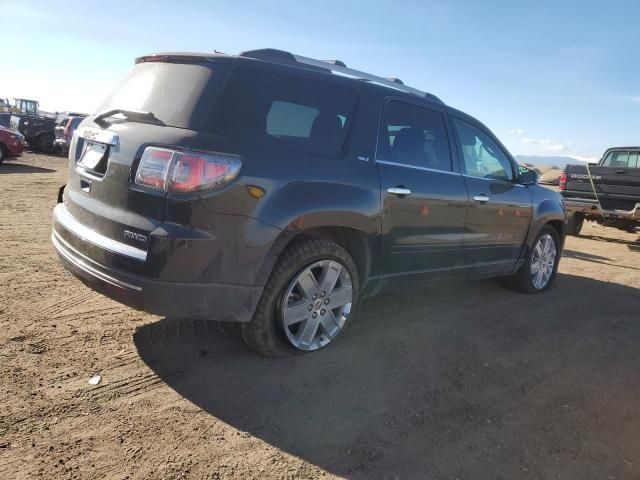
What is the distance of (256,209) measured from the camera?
9.32ft

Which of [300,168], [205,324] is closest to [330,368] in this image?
[205,324]

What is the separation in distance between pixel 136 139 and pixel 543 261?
15.7 feet

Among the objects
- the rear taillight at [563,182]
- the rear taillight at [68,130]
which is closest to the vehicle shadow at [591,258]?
the rear taillight at [563,182]

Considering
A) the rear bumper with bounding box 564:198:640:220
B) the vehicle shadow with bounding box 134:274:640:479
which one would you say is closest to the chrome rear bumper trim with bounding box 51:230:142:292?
the vehicle shadow with bounding box 134:274:640:479

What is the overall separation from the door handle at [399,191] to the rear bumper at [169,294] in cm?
126

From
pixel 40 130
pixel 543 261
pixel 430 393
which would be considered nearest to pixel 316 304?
pixel 430 393

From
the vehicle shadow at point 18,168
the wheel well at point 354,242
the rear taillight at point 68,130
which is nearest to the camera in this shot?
the wheel well at point 354,242

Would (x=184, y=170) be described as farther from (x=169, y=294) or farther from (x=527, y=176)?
(x=527, y=176)

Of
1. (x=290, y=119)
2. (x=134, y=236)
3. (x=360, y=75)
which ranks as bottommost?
(x=134, y=236)

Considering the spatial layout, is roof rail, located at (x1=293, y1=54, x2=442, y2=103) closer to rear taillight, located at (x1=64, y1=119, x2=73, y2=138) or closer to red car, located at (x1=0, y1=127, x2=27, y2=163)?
red car, located at (x1=0, y1=127, x2=27, y2=163)

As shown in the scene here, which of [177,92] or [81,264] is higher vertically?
[177,92]

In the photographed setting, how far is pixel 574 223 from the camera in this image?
35.8 ft

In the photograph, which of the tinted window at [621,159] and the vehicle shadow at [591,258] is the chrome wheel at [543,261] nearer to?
the vehicle shadow at [591,258]

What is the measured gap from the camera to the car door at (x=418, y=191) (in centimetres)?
367
